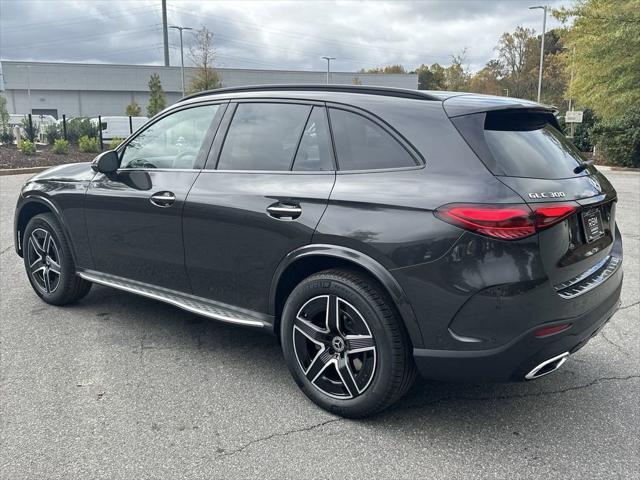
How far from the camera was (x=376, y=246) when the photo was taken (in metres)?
2.79

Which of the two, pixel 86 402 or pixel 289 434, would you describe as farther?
pixel 86 402

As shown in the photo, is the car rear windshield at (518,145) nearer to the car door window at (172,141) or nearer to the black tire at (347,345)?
the black tire at (347,345)

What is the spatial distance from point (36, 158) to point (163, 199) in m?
18.5

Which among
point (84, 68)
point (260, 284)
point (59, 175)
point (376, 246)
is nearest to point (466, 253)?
point (376, 246)

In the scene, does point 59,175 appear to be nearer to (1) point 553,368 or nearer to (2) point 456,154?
(2) point 456,154

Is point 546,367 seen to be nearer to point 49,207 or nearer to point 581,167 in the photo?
point 581,167

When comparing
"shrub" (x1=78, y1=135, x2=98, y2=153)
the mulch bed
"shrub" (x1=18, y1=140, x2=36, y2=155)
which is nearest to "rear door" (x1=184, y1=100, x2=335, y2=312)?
the mulch bed

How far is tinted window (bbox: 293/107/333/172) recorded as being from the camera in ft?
10.4

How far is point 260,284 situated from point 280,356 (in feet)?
2.61

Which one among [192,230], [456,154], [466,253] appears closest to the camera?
[466,253]

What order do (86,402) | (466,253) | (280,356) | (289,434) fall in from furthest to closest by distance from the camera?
(280,356), (86,402), (289,434), (466,253)

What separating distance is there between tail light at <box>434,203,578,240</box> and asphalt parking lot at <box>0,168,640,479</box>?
3.65 feet

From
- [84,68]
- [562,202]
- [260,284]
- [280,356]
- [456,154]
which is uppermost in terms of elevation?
[84,68]

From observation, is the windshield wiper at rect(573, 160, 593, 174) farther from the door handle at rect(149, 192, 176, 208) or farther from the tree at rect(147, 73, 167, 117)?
the tree at rect(147, 73, 167, 117)
